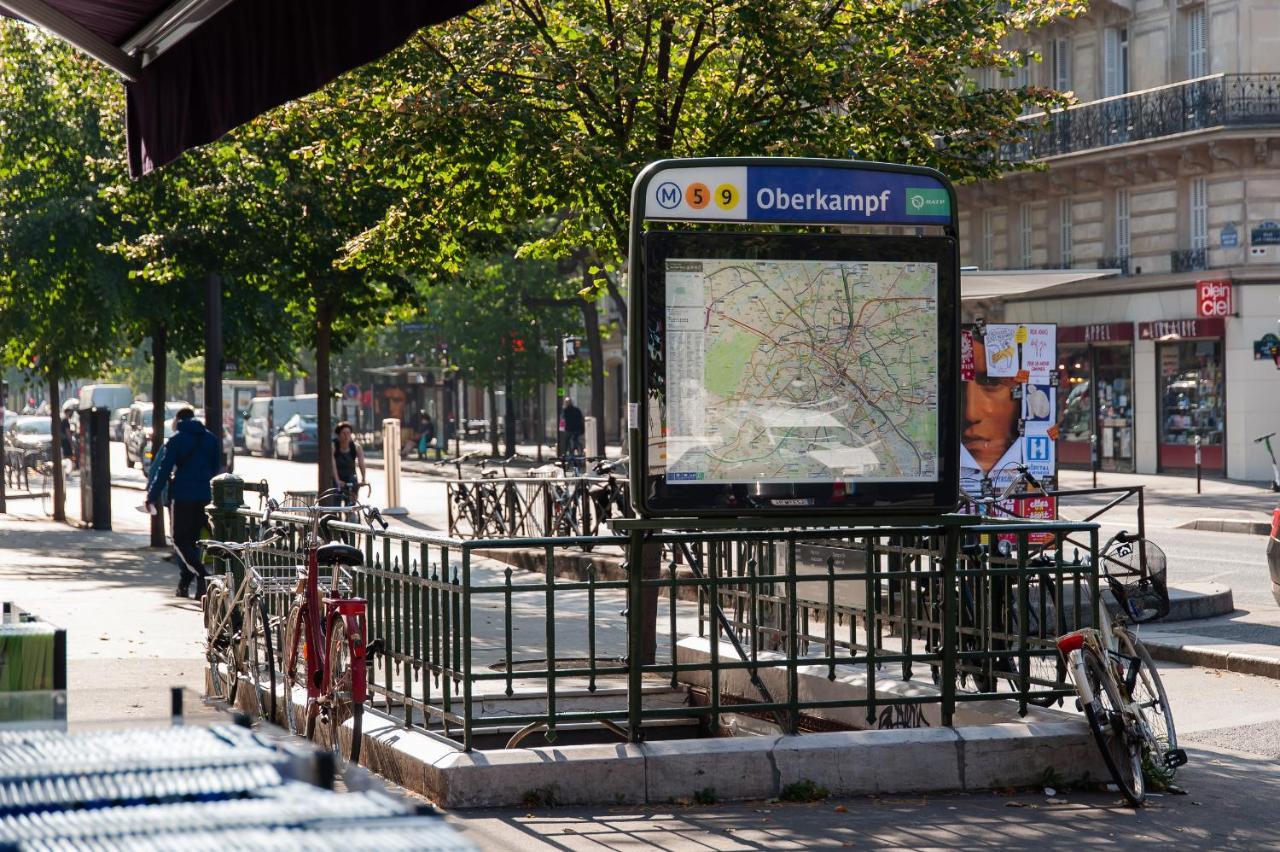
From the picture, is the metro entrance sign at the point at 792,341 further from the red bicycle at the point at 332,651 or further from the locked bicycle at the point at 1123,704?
the red bicycle at the point at 332,651

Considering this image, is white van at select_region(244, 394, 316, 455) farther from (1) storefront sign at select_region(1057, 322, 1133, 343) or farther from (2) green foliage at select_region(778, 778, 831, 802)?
(2) green foliage at select_region(778, 778, 831, 802)

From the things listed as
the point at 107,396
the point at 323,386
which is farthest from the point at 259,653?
the point at 107,396

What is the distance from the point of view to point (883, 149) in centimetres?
1180

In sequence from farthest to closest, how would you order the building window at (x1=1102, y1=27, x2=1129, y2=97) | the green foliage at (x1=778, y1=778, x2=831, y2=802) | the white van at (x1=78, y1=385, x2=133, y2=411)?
the white van at (x1=78, y1=385, x2=133, y2=411) → the building window at (x1=1102, y1=27, x2=1129, y2=97) → the green foliage at (x1=778, y1=778, x2=831, y2=802)

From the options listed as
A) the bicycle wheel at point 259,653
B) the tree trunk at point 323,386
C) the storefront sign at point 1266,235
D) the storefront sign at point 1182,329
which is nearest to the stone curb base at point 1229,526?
the storefront sign at point 1182,329

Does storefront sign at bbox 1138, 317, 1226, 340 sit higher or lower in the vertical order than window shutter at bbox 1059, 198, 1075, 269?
lower

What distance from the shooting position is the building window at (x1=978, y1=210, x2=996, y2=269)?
4243 cm

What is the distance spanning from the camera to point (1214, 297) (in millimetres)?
34906

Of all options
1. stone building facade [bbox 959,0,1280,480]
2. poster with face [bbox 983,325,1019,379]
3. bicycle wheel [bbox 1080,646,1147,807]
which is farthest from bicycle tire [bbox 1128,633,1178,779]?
stone building facade [bbox 959,0,1280,480]

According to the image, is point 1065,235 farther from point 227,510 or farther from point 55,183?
point 227,510

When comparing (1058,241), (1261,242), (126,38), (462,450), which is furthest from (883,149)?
(462,450)

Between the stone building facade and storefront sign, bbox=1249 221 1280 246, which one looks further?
the stone building facade

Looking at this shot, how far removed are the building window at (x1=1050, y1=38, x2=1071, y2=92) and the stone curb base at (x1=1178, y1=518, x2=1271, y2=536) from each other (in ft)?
59.0

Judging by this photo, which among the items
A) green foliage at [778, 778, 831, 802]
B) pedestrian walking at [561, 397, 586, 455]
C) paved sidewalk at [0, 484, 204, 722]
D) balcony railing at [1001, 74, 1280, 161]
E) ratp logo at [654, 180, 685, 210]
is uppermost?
balcony railing at [1001, 74, 1280, 161]
